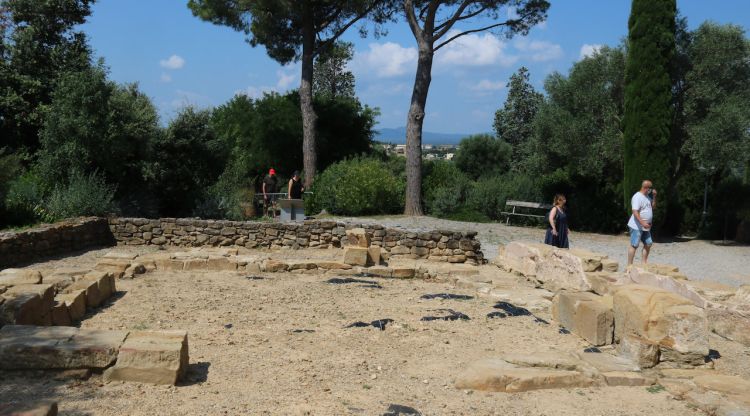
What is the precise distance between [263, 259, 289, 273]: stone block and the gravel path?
5.10m

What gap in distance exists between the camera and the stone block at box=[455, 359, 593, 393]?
5.11 meters

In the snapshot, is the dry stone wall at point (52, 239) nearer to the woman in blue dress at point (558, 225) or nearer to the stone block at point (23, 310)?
the stone block at point (23, 310)

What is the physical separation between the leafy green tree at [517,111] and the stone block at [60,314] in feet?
121

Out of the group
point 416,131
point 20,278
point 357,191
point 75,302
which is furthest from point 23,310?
point 416,131

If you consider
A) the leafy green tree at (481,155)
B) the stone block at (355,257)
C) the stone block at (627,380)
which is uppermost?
the leafy green tree at (481,155)

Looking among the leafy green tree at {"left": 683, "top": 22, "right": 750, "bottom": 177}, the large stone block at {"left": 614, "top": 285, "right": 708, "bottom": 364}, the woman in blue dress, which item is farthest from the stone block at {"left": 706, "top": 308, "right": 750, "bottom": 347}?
the leafy green tree at {"left": 683, "top": 22, "right": 750, "bottom": 177}

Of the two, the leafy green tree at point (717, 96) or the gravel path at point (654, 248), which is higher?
the leafy green tree at point (717, 96)

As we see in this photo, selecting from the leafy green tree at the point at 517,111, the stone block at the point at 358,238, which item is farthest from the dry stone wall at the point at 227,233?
the leafy green tree at the point at 517,111

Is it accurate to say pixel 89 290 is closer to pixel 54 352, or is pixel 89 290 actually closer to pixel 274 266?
pixel 54 352

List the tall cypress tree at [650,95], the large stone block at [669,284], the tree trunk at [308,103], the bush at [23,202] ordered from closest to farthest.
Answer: the large stone block at [669,284], the bush at [23,202], the tall cypress tree at [650,95], the tree trunk at [308,103]

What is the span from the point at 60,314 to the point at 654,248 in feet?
47.8

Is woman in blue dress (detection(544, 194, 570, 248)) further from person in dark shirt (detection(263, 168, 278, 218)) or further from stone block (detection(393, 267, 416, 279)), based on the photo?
person in dark shirt (detection(263, 168, 278, 218))

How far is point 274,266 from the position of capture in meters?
10.9

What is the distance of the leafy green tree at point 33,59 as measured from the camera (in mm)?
17609
